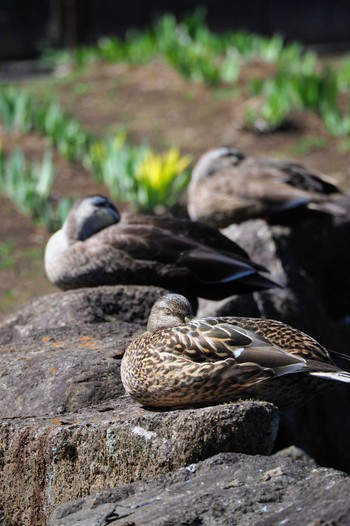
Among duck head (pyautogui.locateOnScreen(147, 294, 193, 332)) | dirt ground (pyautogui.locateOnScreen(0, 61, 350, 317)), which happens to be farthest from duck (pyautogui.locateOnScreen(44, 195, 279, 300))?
dirt ground (pyautogui.locateOnScreen(0, 61, 350, 317))

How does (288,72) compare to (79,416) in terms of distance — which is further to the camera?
(288,72)

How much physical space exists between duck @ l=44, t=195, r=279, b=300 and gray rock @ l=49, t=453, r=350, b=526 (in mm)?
2627

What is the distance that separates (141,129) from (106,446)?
9.92 m

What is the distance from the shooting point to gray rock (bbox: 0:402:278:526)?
4.43 metres

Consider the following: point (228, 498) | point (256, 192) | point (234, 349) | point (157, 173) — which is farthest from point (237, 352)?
point (157, 173)

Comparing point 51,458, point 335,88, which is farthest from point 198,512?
point 335,88

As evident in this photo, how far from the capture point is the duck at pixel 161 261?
22.6 ft

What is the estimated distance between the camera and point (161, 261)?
22.8 feet

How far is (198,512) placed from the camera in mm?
3844

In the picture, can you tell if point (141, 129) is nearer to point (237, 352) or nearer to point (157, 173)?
point (157, 173)

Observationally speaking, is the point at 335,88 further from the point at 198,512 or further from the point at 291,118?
the point at 198,512

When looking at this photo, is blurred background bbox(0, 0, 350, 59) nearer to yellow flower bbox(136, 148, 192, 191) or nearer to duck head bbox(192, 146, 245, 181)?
yellow flower bbox(136, 148, 192, 191)

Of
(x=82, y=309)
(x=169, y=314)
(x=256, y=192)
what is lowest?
(x=256, y=192)

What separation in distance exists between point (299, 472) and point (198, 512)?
456 millimetres
